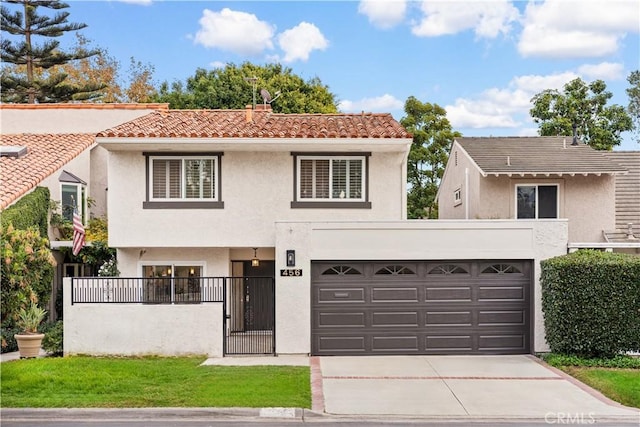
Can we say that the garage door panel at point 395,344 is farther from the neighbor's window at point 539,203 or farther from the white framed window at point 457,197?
the white framed window at point 457,197

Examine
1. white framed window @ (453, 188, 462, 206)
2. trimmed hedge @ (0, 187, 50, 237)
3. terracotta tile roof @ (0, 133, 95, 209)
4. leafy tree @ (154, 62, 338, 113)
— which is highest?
leafy tree @ (154, 62, 338, 113)

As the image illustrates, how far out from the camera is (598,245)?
718 inches

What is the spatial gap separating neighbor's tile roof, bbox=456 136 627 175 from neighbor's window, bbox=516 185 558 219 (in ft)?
2.57

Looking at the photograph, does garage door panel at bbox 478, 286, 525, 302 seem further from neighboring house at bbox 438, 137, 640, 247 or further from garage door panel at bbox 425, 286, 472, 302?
neighboring house at bbox 438, 137, 640, 247

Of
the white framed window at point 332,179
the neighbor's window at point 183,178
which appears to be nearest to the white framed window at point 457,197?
the white framed window at point 332,179

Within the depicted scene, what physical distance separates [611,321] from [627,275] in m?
1.06

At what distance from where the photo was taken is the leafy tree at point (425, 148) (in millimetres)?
39375

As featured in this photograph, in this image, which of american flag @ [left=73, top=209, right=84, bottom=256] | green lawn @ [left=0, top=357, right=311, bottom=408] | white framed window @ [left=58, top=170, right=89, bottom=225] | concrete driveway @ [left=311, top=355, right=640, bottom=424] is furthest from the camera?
white framed window @ [left=58, top=170, right=89, bottom=225]

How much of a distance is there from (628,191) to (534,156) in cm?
392

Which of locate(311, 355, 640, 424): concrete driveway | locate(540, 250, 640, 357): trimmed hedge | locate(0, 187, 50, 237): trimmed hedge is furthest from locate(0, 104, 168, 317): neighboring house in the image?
locate(540, 250, 640, 357): trimmed hedge

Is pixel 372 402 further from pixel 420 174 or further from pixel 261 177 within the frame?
pixel 420 174

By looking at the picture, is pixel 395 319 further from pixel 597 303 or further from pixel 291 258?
pixel 597 303

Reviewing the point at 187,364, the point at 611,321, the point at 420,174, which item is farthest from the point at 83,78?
the point at 611,321

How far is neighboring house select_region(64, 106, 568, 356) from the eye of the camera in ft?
58.1
